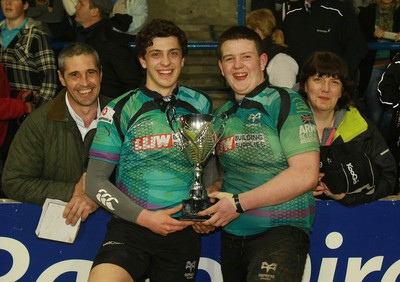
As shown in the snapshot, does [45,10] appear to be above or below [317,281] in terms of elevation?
above

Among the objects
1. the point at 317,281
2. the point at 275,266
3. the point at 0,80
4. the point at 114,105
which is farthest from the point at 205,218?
the point at 0,80

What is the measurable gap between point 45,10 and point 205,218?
15.4 ft

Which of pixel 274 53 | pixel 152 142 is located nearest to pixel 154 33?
pixel 152 142

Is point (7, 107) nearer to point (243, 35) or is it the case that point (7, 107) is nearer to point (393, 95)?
point (243, 35)

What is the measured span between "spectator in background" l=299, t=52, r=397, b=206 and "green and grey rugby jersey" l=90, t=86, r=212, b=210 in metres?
0.99

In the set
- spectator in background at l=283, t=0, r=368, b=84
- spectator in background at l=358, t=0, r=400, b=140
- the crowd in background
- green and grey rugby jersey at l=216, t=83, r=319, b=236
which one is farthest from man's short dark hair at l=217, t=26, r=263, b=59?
spectator in background at l=358, t=0, r=400, b=140

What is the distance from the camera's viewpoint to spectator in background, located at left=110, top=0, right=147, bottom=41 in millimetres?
7348

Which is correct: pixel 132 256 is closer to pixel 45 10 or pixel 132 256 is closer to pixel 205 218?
pixel 205 218

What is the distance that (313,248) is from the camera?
512 centimetres

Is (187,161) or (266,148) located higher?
(266,148)

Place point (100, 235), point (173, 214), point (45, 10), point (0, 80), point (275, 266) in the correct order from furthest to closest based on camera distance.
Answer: point (45, 10) < point (0, 80) < point (100, 235) < point (173, 214) < point (275, 266)

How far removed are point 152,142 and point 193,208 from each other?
464mm

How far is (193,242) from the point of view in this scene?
15.3 feet

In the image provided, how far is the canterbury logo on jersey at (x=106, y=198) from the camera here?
4.45m
